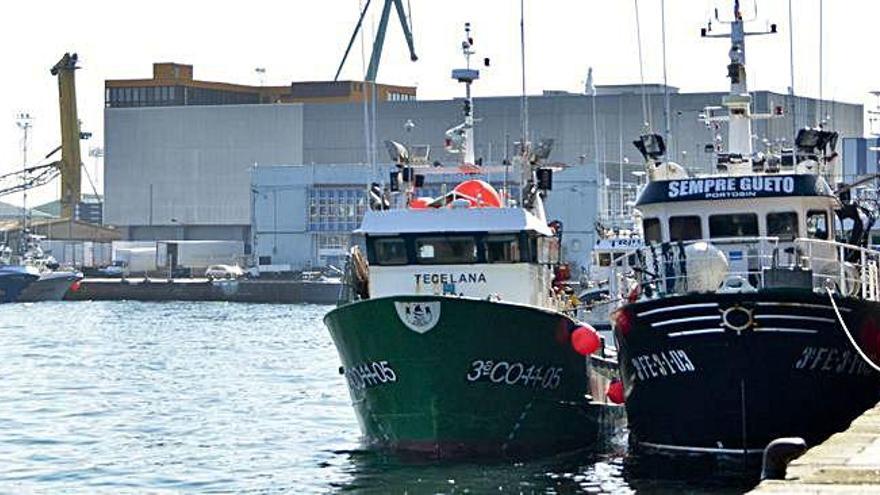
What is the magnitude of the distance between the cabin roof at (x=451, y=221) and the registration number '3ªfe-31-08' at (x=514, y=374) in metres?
2.51

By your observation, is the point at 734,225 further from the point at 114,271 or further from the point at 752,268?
the point at 114,271

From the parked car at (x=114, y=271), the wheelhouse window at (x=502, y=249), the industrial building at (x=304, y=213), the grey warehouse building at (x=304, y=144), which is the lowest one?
the wheelhouse window at (x=502, y=249)

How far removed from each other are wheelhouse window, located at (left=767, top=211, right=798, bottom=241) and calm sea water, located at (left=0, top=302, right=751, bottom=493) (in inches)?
157

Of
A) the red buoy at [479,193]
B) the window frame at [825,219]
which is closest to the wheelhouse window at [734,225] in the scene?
the window frame at [825,219]

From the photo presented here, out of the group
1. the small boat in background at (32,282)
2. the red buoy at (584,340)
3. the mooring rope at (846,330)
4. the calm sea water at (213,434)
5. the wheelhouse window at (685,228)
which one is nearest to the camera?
the mooring rope at (846,330)

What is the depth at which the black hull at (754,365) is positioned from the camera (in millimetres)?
25219

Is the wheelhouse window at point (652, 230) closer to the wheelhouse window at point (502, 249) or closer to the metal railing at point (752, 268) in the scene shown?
the metal railing at point (752, 268)

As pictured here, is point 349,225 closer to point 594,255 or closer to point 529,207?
point 594,255

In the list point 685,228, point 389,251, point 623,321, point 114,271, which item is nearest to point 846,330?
point 623,321

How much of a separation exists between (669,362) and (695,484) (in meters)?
1.77

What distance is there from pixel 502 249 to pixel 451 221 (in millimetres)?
886

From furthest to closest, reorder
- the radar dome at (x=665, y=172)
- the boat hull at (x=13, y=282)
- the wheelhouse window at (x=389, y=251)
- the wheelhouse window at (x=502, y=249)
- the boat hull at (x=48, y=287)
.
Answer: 1. the boat hull at (x=48, y=287)
2. the boat hull at (x=13, y=282)
3. the radar dome at (x=665, y=172)
4. the wheelhouse window at (x=389, y=251)
5. the wheelhouse window at (x=502, y=249)

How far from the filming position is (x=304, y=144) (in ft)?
431

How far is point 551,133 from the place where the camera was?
12062 centimetres
